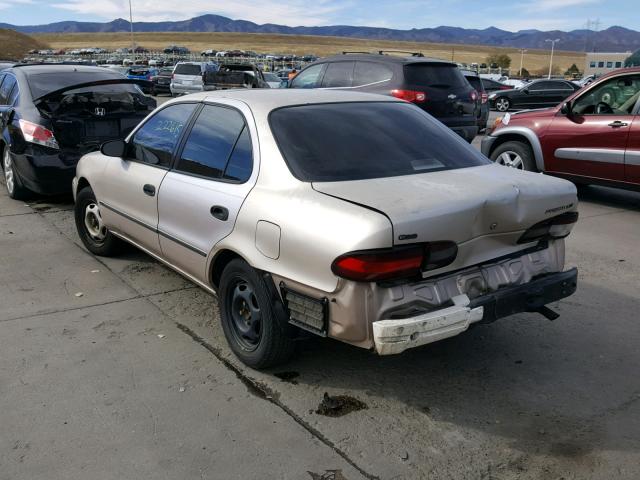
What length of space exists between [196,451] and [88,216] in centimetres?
348

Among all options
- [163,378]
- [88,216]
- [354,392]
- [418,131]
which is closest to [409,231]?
[354,392]

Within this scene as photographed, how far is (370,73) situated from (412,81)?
28.4 inches

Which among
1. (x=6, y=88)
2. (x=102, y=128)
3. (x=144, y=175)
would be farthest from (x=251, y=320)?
(x=6, y=88)

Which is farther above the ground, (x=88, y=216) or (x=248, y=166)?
(x=248, y=166)

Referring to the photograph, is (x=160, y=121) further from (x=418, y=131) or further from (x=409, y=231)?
(x=409, y=231)

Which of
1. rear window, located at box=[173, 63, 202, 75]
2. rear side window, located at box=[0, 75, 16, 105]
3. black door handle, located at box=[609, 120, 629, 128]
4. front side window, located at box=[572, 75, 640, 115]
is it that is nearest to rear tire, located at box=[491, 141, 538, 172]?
front side window, located at box=[572, 75, 640, 115]

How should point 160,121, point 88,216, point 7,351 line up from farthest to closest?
point 88,216
point 160,121
point 7,351

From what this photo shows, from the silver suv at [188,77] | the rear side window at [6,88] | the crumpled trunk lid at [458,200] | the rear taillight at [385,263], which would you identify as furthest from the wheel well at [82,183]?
the silver suv at [188,77]

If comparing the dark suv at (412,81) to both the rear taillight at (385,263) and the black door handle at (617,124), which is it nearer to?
the black door handle at (617,124)

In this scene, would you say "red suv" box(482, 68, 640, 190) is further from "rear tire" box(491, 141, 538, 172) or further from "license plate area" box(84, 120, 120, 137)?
"license plate area" box(84, 120, 120, 137)

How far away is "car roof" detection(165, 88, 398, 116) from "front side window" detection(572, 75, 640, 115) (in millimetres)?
4515

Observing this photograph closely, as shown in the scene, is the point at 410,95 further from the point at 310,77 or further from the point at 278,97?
the point at 278,97

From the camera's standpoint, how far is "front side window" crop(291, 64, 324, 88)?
10.5 m

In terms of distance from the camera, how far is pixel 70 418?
3.11 metres
